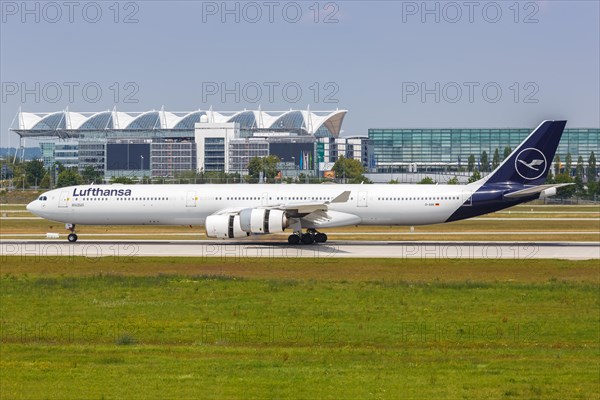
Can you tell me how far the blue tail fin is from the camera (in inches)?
1932

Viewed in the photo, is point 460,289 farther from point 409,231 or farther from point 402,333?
point 409,231

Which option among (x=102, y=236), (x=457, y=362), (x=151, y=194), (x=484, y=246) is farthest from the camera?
(x=102, y=236)

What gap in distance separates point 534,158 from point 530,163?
1.17ft

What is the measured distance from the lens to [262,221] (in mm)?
47031

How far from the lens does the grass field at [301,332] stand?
18.0m

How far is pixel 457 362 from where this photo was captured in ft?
65.7

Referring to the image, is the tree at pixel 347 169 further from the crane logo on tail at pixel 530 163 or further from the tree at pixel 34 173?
the crane logo on tail at pixel 530 163

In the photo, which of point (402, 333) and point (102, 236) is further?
point (102, 236)

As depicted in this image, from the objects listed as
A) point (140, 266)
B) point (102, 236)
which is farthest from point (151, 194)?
point (140, 266)

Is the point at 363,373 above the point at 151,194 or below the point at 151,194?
below

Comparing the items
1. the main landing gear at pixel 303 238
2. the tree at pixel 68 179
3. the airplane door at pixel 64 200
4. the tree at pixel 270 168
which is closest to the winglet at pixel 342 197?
the main landing gear at pixel 303 238

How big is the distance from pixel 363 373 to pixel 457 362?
2.51 meters

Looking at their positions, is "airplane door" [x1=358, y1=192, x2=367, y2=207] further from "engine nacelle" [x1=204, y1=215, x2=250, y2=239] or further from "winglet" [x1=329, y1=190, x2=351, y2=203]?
"engine nacelle" [x1=204, y1=215, x2=250, y2=239]

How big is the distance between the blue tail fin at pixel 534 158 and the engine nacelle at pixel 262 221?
1273 centimetres
